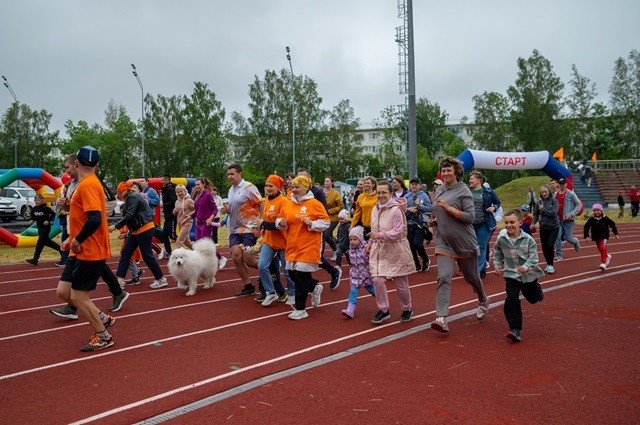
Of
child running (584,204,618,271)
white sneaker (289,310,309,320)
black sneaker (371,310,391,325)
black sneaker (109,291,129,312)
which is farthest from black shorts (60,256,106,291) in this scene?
child running (584,204,618,271)

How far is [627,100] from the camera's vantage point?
216ft

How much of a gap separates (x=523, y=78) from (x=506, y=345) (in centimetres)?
6279

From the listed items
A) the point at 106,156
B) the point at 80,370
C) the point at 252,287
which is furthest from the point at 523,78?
the point at 80,370

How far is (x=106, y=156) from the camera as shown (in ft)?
223

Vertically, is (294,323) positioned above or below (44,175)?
below

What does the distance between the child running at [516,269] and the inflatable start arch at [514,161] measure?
633 inches

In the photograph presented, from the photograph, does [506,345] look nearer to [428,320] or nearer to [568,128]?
[428,320]

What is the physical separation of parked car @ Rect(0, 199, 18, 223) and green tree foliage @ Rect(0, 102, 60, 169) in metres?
42.5

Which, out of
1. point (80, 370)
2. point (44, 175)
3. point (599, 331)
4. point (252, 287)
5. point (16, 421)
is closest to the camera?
point (16, 421)

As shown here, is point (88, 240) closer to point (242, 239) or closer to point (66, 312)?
point (66, 312)

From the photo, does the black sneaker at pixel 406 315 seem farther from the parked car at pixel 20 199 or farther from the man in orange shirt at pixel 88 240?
the parked car at pixel 20 199

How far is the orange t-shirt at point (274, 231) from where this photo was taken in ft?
28.2

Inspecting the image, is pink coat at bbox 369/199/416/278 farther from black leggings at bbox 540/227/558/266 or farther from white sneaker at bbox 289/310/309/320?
Answer: black leggings at bbox 540/227/558/266

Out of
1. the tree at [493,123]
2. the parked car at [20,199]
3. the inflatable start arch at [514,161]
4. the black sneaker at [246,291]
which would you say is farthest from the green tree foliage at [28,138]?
the black sneaker at [246,291]
